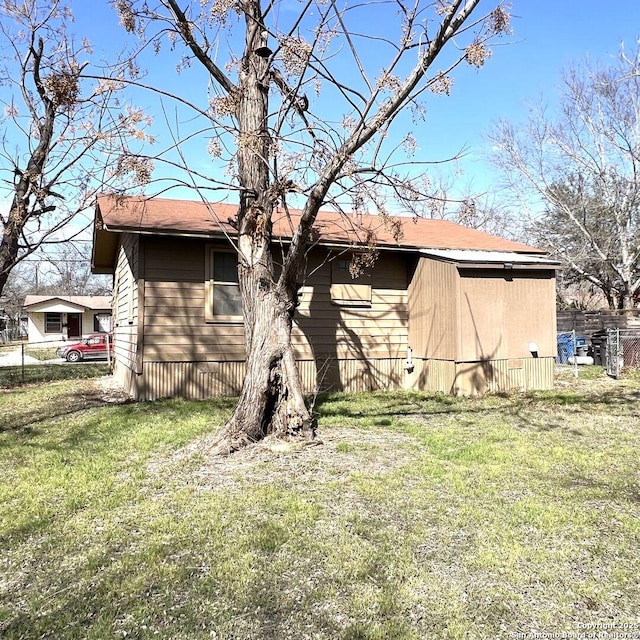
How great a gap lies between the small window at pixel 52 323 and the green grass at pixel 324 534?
110 feet

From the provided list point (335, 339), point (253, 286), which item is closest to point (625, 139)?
point (335, 339)

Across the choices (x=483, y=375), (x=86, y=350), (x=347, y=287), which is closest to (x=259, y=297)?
(x=347, y=287)

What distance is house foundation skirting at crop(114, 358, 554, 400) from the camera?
9492mm

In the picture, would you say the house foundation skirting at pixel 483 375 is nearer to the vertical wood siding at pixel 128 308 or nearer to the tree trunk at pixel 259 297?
the tree trunk at pixel 259 297

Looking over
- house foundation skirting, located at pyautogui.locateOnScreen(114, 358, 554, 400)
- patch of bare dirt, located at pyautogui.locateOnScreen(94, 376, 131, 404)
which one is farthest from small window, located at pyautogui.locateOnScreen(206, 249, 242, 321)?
patch of bare dirt, located at pyautogui.locateOnScreen(94, 376, 131, 404)

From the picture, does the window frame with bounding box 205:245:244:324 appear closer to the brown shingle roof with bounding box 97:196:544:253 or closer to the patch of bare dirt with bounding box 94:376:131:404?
the brown shingle roof with bounding box 97:196:544:253

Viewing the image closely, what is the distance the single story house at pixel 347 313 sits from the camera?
945cm

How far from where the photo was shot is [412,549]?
3545mm

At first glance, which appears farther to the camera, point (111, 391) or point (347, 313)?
point (111, 391)

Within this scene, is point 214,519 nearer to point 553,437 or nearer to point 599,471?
point 599,471

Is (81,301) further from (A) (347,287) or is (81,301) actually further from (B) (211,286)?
(A) (347,287)

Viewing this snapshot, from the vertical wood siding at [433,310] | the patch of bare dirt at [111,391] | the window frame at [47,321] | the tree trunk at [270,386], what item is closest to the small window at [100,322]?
the window frame at [47,321]

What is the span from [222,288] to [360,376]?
334 cm

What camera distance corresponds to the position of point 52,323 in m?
37.1
